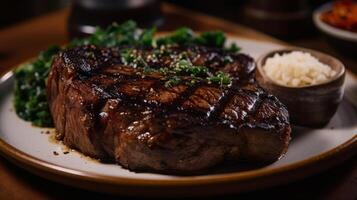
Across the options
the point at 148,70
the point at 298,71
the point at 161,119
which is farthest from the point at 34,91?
the point at 298,71

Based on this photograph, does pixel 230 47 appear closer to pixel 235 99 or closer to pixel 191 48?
pixel 191 48

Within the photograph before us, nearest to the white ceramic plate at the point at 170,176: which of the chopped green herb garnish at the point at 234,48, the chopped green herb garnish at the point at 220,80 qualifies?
the chopped green herb garnish at the point at 220,80

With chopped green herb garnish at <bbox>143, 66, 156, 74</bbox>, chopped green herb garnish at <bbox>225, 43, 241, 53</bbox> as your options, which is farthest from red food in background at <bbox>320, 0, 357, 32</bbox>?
chopped green herb garnish at <bbox>143, 66, 156, 74</bbox>

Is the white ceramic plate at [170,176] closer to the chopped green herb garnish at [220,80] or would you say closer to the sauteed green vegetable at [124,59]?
the sauteed green vegetable at [124,59]

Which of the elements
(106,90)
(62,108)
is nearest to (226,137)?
(106,90)

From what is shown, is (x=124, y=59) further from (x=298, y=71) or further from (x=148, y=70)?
(x=298, y=71)

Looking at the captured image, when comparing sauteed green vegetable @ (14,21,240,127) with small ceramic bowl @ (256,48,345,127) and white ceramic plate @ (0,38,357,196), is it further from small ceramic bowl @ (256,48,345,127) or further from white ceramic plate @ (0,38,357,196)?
small ceramic bowl @ (256,48,345,127)
